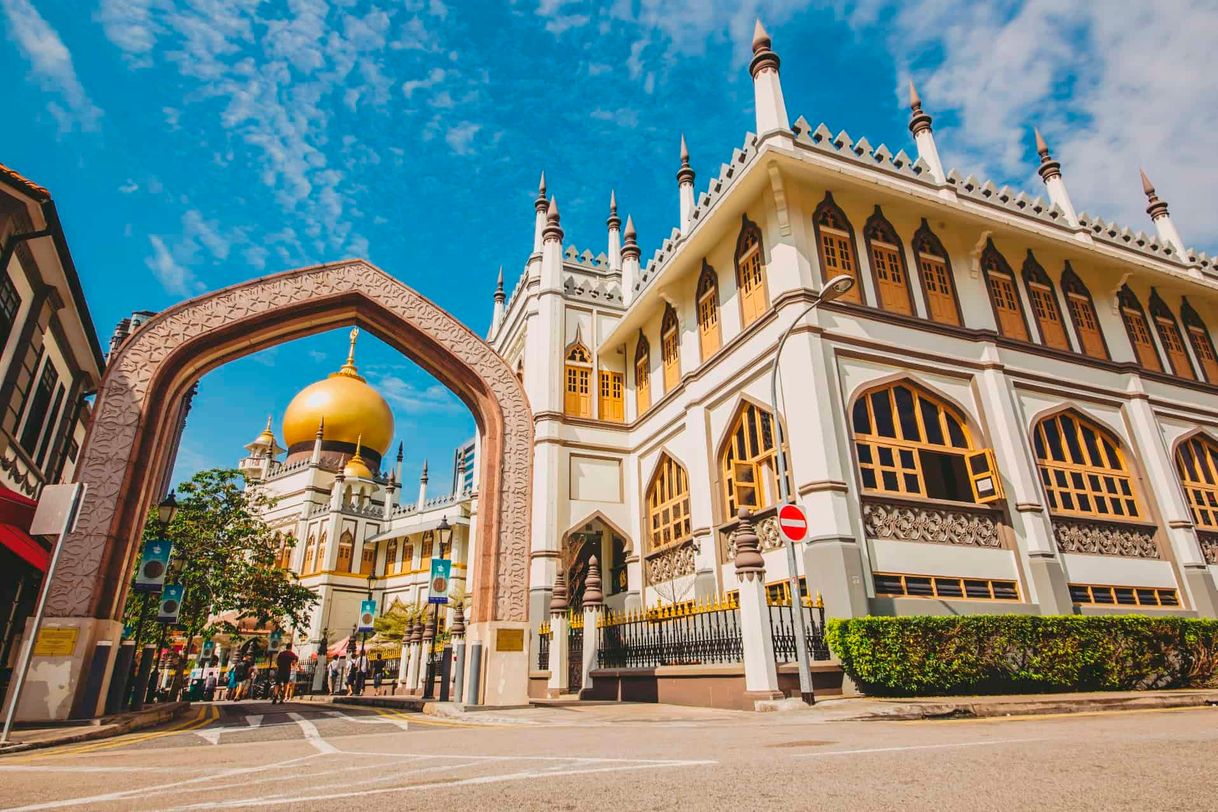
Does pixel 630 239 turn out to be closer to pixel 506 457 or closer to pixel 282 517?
pixel 506 457

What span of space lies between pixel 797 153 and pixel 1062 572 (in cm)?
1057

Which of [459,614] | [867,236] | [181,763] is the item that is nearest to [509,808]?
[181,763]

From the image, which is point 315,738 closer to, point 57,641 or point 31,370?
point 57,641

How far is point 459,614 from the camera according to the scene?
16.8m

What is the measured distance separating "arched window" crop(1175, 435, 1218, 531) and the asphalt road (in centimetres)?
1407

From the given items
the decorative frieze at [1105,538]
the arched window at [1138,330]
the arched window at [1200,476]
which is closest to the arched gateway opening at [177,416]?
the decorative frieze at [1105,538]

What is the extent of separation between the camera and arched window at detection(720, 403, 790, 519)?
15.2m

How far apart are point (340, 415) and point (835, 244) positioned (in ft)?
134

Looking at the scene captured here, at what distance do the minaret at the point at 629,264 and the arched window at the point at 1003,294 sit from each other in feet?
36.6

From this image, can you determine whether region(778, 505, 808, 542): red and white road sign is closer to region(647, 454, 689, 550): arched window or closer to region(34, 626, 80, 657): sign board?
region(647, 454, 689, 550): arched window

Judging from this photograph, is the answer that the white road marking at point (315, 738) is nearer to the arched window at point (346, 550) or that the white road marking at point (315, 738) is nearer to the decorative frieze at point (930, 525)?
the decorative frieze at point (930, 525)

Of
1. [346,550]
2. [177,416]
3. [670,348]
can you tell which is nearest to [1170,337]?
[670,348]

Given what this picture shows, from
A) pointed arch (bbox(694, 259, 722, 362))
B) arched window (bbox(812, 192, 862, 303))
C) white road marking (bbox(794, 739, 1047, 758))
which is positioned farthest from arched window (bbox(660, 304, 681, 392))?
white road marking (bbox(794, 739, 1047, 758))

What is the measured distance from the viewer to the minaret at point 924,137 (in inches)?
717
